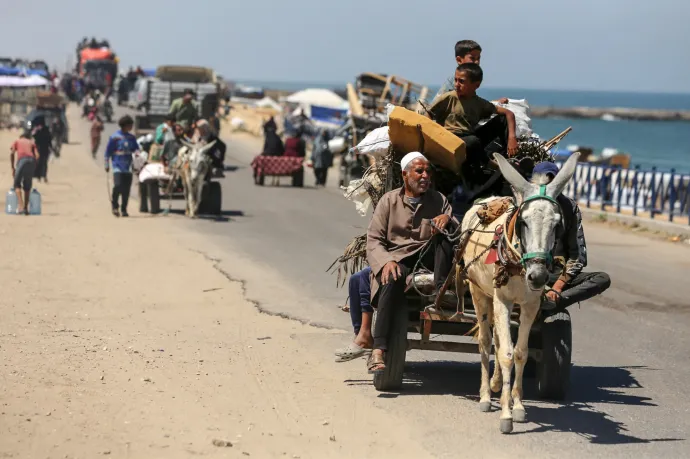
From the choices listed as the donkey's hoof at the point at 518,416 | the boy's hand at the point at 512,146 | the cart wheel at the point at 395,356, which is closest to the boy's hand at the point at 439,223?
the cart wheel at the point at 395,356

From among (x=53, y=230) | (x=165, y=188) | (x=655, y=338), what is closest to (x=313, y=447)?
(x=655, y=338)

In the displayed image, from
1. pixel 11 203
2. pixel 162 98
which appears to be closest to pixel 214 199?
pixel 11 203

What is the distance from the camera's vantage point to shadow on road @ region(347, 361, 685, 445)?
8.30 m

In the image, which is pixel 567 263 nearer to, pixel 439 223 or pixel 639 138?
pixel 439 223

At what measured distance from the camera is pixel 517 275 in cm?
804

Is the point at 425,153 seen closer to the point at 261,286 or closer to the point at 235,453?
the point at 235,453

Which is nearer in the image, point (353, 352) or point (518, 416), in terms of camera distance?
point (518, 416)

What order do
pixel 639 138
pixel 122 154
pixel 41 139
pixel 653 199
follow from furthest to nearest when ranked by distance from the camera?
pixel 639 138 → pixel 41 139 → pixel 653 199 → pixel 122 154

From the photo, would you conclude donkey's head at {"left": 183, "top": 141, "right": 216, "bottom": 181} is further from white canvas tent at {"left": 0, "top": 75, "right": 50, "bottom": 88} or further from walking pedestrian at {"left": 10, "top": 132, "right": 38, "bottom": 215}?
white canvas tent at {"left": 0, "top": 75, "right": 50, "bottom": 88}

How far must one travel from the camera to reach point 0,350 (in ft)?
34.4

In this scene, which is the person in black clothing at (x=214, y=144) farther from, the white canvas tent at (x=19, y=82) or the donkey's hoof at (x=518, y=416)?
the white canvas tent at (x=19, y=82)

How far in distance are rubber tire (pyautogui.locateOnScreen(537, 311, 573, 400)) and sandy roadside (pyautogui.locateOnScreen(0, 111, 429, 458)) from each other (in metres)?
1.44

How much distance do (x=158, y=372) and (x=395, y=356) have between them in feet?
6.78

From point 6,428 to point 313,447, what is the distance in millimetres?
2076
